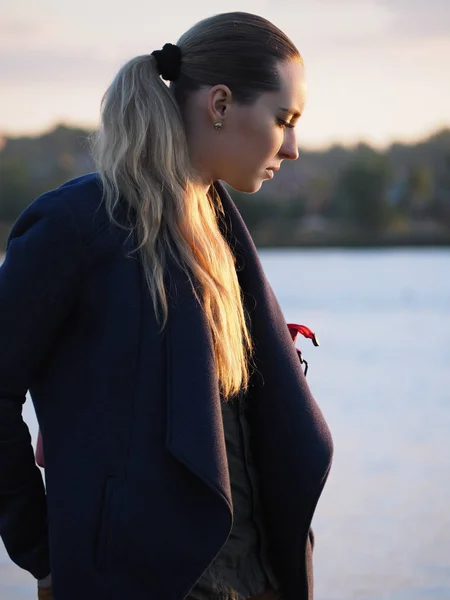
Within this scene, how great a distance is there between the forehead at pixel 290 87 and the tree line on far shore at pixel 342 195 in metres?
42.7

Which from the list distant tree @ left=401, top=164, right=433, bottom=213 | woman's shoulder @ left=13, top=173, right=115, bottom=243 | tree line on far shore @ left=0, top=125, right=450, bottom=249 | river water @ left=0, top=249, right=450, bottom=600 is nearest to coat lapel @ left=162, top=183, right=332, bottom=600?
woman's shoulder @ left=13, top=173, right=115, bottom=243

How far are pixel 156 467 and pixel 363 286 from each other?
27.2 meters

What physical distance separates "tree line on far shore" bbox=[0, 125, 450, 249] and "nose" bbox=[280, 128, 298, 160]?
42744 mm

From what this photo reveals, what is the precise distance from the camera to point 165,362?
1536 mm

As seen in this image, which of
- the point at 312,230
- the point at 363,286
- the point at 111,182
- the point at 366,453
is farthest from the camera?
the point at 312,230

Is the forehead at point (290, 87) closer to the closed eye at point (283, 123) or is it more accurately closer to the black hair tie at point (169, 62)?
the closed eye at point (283, 123)

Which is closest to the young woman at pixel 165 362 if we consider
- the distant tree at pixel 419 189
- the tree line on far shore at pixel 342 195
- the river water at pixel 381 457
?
the river water at pixel 381 457

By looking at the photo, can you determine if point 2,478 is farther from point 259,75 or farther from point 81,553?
point 259,75

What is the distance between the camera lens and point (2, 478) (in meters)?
1.58

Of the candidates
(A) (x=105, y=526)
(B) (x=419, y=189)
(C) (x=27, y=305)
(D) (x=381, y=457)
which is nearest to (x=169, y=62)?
(C) (x=27, y=305)

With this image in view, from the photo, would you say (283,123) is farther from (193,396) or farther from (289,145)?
(193,396)

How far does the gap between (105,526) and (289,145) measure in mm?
630

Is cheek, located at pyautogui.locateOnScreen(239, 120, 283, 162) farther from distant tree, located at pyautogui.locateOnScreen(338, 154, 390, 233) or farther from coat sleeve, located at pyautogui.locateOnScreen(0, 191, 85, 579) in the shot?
distant tree, located at pyautogui.locateOnScreen(338, 154, 390, 233)

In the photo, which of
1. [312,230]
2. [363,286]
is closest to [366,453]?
[363,286]
